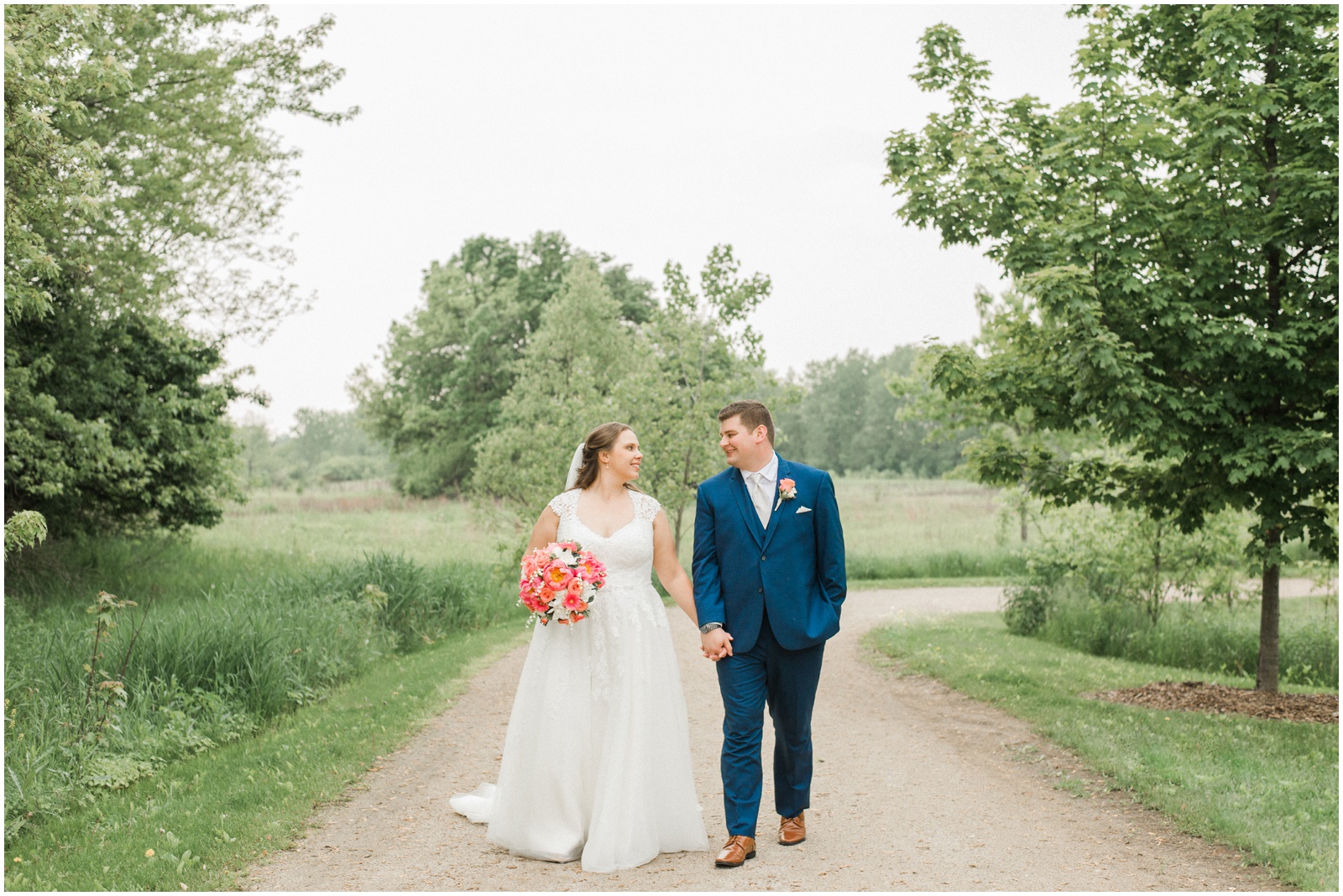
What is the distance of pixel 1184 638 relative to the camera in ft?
46.3

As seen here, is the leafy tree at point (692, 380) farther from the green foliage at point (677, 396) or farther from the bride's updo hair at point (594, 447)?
the bride's updo hair at point (594, 447)

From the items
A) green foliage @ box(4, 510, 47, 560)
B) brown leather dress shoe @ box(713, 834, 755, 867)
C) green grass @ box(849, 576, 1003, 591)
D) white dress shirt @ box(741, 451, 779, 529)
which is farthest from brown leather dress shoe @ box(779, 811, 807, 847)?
green grass @ box(849, 576, 1003, 591)

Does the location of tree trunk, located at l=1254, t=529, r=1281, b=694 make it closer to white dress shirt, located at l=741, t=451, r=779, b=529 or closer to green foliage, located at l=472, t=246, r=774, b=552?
white dress shirt, located at l=741, t=451, r=779, b=529

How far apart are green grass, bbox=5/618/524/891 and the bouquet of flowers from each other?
1.87 metres

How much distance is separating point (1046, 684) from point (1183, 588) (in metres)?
6.89

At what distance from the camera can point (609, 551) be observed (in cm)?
561

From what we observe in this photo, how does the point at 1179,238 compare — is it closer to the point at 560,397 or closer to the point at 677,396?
the point at 677,396

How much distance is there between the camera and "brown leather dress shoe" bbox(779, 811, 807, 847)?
17.5 feet

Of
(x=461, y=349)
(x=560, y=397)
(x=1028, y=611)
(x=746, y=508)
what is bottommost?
(x=1028, y=611)

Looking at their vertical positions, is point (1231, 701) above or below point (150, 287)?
below

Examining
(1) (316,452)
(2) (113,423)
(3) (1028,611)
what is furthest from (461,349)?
(1) (316,452)

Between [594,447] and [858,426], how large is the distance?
95.7 m

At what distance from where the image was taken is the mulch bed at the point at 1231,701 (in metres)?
9.27

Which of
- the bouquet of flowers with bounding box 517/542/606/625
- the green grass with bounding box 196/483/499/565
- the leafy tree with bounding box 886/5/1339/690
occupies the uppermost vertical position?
the leafy tree with bounding box 886/5/1339/690
